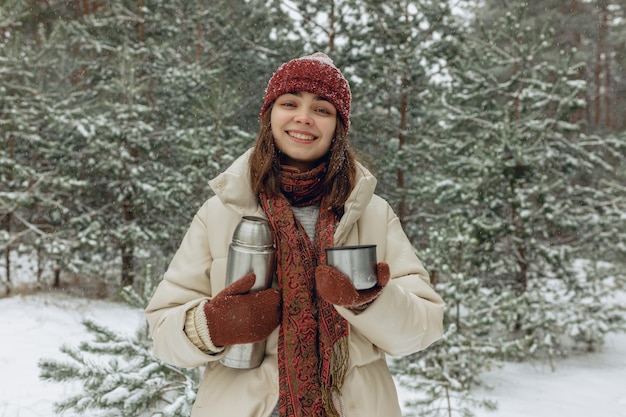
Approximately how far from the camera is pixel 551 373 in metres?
7.39

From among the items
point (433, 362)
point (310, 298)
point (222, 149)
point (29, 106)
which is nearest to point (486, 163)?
point (433, 362)

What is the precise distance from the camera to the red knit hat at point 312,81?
1777 millimetres

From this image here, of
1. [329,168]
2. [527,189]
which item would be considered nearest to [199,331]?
[329,168]

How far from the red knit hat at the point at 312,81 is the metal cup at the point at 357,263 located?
0.73m

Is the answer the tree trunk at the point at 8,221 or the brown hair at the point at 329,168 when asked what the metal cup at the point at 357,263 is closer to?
the brown hair at the point at 329,168

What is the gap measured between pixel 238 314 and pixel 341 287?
32 centimetres

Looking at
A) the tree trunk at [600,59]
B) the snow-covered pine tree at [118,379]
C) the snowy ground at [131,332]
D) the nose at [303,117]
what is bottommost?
the snowy ground at [131,332]

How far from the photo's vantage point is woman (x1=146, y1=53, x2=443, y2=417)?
1428 mm

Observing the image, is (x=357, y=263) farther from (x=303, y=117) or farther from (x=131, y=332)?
(x=131, y=332)

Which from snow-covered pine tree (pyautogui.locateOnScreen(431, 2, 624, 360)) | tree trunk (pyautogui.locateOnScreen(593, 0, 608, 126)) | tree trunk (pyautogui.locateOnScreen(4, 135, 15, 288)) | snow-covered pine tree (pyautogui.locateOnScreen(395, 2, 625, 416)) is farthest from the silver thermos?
tree trunk (pyautogui.locateOnScreen(593, 0, 608, 126))

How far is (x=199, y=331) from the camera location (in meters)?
1.45

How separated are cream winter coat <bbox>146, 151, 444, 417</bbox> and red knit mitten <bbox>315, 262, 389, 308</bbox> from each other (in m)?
0.08

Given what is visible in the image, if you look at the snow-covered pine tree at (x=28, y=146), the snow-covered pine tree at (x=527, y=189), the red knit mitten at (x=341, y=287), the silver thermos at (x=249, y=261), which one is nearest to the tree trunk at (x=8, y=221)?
the snow-covered pine tree at (x=28, y=146)

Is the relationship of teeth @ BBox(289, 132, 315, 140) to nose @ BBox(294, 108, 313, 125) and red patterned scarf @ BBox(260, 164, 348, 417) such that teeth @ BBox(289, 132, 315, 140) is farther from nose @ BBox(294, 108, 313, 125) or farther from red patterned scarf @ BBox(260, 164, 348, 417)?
red patterned scarf @ BBox(260, 164, 348, 417)
